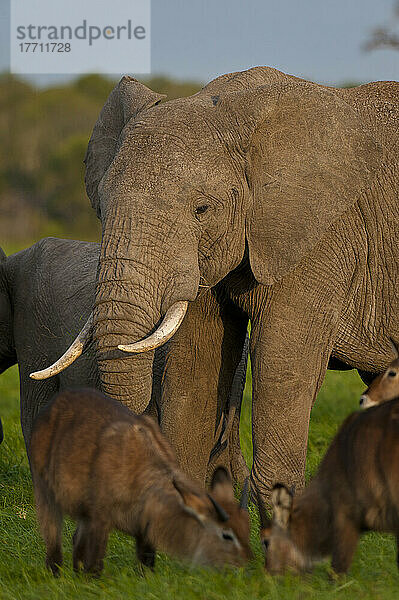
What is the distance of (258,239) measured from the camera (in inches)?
223

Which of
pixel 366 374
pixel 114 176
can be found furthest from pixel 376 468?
pixel 366 374

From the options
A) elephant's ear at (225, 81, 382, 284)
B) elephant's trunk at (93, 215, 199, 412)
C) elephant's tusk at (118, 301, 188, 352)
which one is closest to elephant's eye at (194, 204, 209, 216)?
elephant's trunk at (93, 215, 199, 412)

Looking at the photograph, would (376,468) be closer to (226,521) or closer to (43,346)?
(226,521)

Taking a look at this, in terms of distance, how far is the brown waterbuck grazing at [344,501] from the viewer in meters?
4.10

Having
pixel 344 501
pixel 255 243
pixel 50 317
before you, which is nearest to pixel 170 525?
pixel 344 501

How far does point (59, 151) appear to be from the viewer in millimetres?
45562

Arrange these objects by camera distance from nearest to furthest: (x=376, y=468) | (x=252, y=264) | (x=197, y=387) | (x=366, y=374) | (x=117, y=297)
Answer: (x=376, y=468)
(x=117, y=297)
(x=252, y=264)
(x=197, y=387)
(x=366, y=374)

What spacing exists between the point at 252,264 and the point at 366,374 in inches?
69.9

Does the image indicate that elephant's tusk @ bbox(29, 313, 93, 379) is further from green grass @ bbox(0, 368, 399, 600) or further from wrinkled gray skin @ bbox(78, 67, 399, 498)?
green grass @ bbox(0, 368, 399, 600)

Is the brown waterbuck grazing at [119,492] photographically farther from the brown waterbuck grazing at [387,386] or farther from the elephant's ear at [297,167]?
the elephant's ear at [297,167]

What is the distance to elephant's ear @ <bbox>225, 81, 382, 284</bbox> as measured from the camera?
564cm

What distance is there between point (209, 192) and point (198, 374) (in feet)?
4.52

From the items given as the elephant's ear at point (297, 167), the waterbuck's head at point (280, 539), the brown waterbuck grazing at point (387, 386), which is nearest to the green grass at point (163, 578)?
the waterbuck's head at point (280, 539)

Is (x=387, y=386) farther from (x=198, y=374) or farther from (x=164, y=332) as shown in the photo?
(x=198, y=374)
